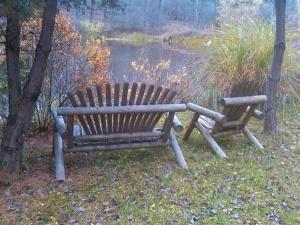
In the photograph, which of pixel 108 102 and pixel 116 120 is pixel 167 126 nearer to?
pixel 116 120

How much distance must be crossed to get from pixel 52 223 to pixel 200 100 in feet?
16.1

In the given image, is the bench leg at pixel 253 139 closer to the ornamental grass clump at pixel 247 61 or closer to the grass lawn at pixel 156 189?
the grass lawn at pixel 156 189

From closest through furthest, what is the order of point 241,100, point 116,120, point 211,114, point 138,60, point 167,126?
point 116,120
point 167,126
point 241,100
point 211,114
point 138,60

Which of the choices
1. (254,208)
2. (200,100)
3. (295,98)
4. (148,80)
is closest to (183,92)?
(200,100)

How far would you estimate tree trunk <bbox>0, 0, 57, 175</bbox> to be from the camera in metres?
4.00

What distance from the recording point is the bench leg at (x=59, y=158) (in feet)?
14.4

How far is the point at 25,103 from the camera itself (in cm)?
415

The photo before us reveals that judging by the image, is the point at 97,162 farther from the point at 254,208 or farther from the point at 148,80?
the point at 148,80

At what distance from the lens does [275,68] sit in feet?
20.2

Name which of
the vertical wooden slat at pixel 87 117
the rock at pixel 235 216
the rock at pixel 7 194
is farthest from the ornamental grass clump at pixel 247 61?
the rock at pixel 7 194

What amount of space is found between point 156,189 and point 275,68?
2980 millimetres

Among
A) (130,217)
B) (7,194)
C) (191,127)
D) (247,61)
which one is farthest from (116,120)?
(247,61)

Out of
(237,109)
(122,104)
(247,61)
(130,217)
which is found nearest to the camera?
(130,217)

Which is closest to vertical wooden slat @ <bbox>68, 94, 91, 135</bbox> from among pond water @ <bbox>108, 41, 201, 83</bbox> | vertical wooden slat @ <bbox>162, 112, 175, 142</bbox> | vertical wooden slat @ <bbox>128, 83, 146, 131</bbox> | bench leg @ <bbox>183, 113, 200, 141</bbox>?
vertical wooden slat @ <bbox>128, 83, 146, 131</bbox>
